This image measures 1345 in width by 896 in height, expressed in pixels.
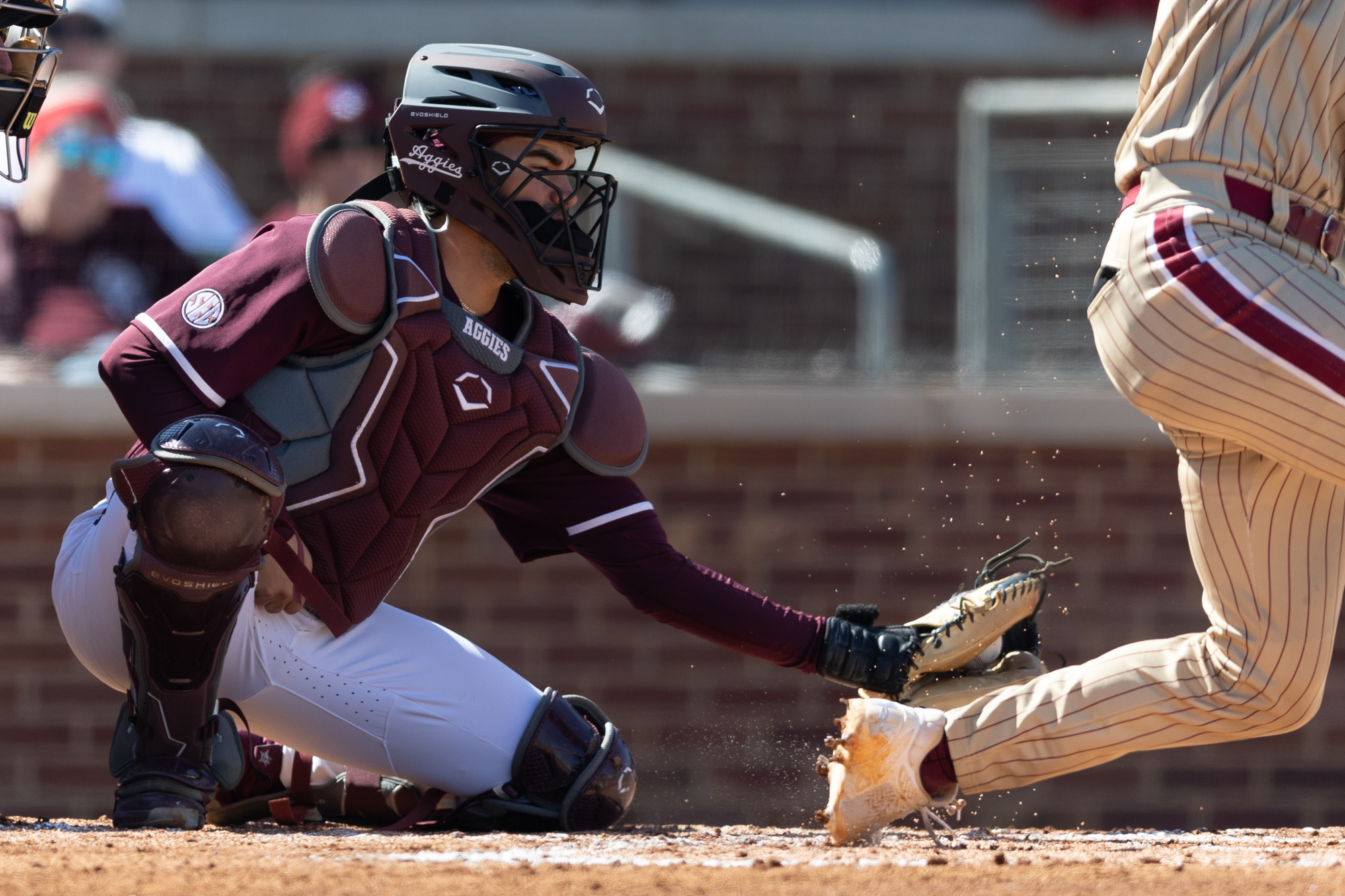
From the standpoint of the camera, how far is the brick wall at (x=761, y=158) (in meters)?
6.24

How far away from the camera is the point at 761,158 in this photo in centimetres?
696

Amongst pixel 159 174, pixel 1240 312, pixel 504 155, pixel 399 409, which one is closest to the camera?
pixel 1240 312

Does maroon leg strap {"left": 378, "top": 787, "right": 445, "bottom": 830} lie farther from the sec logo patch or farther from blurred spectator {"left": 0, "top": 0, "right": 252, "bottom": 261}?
blurred spectator {"left": 0, "top": 0, "right": 252, "bottom": 261}

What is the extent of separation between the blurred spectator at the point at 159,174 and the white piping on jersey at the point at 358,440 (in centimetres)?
293

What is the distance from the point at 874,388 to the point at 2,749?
314cm

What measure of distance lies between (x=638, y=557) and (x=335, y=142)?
2.78 meters

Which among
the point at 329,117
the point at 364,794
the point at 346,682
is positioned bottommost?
the point at 364,794

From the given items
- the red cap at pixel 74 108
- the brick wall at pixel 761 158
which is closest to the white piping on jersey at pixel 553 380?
the brick wall at pixel 761 158

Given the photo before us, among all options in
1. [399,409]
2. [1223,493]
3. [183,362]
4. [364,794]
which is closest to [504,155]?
[399,409]

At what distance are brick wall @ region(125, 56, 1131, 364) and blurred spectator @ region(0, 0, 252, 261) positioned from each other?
149 centimetres

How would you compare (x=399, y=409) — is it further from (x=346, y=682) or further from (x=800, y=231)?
(x=800, y=231)

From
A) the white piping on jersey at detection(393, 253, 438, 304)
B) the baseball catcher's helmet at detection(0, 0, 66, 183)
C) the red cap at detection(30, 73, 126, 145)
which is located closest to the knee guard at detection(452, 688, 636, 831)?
the white piping on jersey at detection(393, 253, 438, 304)

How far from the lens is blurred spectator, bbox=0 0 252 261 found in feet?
19.9

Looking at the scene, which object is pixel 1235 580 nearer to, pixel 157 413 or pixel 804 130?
pixel 157 413
